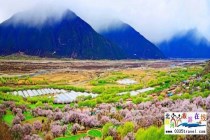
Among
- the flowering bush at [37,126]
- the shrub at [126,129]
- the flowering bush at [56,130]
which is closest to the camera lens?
the shrub at [126,129]

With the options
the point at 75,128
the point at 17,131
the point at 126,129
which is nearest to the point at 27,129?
the point at 17,131

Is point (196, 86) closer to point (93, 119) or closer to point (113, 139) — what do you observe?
point (93, 119)

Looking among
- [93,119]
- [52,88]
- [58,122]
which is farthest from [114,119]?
[52,88]

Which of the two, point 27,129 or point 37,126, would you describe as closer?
point 27,129

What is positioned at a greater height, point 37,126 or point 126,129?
point 126,129

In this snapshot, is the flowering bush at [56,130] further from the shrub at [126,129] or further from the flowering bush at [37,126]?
the shrub at [126,129]

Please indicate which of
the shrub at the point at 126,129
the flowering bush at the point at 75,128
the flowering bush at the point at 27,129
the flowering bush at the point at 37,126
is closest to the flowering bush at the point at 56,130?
the flowering bush at the point at 75,128

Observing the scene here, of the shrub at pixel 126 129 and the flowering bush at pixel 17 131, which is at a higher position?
the shrub at pixel 126 129

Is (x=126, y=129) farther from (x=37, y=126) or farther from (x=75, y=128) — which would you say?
(x=37, y=126)

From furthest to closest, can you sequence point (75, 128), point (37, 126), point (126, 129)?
point (37, 126), point (75, 128), point (126, 129)

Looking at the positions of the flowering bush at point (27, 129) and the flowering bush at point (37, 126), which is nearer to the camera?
the flowering bush at point (27, 129)

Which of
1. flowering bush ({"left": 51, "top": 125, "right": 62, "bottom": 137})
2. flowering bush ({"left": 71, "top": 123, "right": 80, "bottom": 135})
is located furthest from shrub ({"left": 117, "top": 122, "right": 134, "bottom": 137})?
flowering bush ({"left": 51, "top": 125, "right": 62, "bottom": 137})

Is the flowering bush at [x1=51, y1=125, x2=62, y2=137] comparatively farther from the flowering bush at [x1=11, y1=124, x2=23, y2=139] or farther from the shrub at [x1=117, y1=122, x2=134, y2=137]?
the shrub at [x1=117, y1=122, x2=134, y2=137]

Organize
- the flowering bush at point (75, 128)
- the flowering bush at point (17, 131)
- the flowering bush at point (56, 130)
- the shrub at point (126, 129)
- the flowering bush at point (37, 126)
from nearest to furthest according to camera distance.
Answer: the shrub at point (126, 129) < the flowering bush at point (17, 131) < the flowering bush at point (56, 130) < the flowering bush at point (75, 128) < the flowering bush at point (37, 126)
